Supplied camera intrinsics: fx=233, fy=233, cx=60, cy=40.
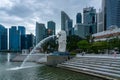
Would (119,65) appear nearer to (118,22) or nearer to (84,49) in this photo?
(84,49)

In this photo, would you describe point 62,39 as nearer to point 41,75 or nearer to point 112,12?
point 41,75

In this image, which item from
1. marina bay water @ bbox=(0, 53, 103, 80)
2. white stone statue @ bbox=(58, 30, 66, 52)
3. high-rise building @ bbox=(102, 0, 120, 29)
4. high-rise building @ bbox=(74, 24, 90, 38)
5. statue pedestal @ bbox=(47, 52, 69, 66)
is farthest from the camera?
high-rise building @ bbox=(74, 24, 90, 38)

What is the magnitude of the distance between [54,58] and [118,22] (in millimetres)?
119589

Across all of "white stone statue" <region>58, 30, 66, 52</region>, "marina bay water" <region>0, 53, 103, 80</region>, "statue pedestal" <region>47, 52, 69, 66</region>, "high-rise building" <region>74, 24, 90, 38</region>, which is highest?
"high-rise building" <region>74, 24, 90, 38</region>

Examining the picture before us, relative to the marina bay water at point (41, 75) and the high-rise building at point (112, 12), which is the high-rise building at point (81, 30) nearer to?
the high-rise building at point (112, 12)

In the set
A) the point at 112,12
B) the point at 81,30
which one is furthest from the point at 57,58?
the point at 81,30

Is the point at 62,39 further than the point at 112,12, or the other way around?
the point at 112,12

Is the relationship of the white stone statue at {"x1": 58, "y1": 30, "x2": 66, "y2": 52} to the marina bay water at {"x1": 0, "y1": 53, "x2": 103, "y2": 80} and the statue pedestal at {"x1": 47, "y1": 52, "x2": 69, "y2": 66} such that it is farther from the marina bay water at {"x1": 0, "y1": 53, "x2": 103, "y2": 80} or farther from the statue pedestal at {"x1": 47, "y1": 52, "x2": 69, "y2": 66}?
the marina bay water at {"x1": 0, "y1": 53, "x2": 103, "y2": 80}

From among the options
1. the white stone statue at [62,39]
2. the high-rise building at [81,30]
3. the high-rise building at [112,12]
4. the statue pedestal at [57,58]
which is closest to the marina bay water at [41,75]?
the statue pedestal at [57,58]

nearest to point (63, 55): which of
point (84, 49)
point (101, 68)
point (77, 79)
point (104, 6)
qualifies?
point (101, 68)

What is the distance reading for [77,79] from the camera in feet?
83.4

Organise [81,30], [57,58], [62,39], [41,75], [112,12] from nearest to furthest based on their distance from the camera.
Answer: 1. [41,75]
2. [57,58]
3. [62,39]
4. [112,12]
5. [81,30]

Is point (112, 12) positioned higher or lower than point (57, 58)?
higher

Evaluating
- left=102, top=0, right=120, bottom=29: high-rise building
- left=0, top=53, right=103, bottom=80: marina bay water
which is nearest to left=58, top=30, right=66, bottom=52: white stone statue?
left=0, top=53, right=103, bottom=80: marina bay water
